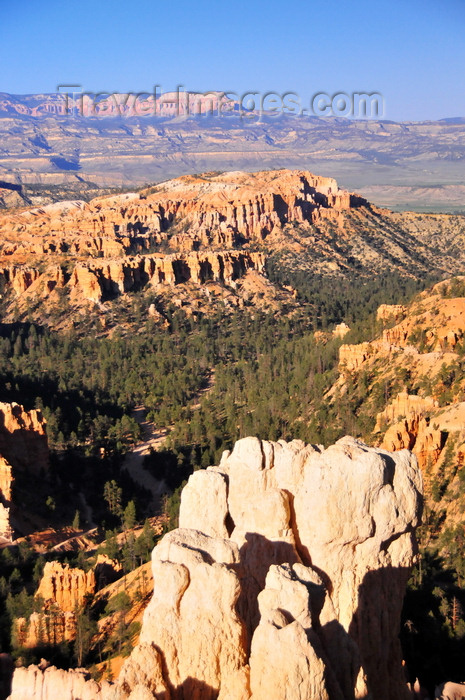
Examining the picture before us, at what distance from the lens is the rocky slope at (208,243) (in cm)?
11619

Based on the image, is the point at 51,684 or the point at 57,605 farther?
the point at 57,605

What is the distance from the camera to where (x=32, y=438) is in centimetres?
A: 4850

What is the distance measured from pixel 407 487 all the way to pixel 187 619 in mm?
6618

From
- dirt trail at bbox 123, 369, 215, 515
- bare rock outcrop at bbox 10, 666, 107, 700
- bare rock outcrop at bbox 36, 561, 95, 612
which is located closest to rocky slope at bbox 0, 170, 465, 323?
dirt trail at bbox 123, 369, 215, 515

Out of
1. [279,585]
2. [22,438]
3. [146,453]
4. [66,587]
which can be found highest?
[279,585]

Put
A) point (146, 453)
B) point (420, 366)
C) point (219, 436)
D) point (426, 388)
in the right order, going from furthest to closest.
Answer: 1. point (219, 436)
2. point (146, 453)
3. point (420, 366)
4. point (426, 388)

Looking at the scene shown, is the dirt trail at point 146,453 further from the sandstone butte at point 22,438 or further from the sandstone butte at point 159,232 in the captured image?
the sandstone butte at point 159,232

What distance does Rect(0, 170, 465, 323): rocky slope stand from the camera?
381ft

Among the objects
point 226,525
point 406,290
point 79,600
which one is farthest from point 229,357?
point 226,525

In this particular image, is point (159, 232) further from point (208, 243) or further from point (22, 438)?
point (22, 438)

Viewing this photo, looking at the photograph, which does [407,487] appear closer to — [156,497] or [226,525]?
[226,525]

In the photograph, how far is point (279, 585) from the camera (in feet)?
50.9

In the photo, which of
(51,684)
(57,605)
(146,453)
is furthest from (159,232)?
(51,684)

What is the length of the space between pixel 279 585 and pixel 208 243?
442 feet
